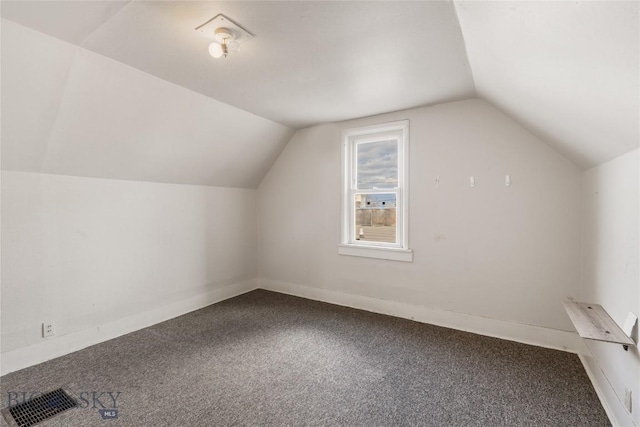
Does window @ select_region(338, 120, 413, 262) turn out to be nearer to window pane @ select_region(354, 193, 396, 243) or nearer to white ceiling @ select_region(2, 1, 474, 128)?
window pane @ select_region(354, 193, 396, 243)

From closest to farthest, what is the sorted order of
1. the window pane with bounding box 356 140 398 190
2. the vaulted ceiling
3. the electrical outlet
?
1. the vaulted ceiling
2. the electrical outlet
3. the window pane with bounding box 356 140 398 190

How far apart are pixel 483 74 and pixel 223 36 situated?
1845mm

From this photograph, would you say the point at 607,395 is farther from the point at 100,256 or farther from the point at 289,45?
the point at 100,256

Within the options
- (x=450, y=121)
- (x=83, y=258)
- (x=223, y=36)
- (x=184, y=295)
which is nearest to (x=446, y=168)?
(x=450, y=121)

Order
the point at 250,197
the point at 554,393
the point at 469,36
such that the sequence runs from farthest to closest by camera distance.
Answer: the point at 250,197, the point at 554,393, the point at 469,36

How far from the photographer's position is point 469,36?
1775 mm

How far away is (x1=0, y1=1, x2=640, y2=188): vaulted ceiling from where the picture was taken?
1.30m

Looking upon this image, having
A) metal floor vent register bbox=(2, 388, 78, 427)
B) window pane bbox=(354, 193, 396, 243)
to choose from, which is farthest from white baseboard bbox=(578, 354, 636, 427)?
metal floor vent register bbox=(2, 388, 78, 427)

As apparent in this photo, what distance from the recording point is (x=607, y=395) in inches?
75.1

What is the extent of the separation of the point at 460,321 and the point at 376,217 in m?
1.45

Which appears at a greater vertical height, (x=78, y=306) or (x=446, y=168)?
(x=446, y=168)

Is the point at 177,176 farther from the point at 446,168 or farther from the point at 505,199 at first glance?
the point at 505,199

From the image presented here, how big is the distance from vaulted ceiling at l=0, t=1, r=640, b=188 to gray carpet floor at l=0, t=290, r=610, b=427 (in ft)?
5.29

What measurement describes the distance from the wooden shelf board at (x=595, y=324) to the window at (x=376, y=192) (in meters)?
1.51
